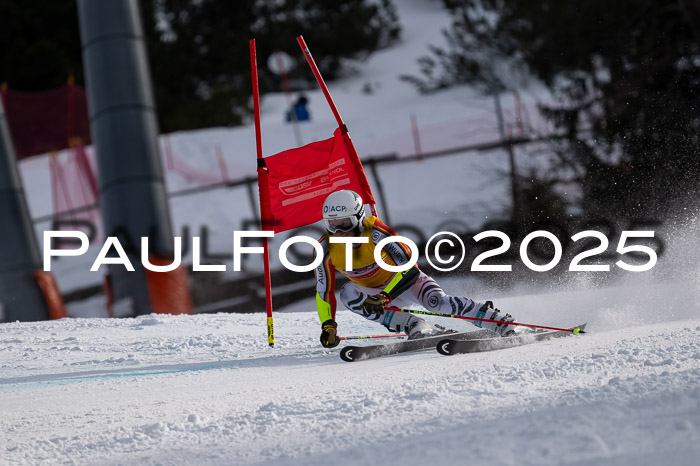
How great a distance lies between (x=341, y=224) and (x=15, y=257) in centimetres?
702

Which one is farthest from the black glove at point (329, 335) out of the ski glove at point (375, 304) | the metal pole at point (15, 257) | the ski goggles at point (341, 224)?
the metal pole at point (15, 257)

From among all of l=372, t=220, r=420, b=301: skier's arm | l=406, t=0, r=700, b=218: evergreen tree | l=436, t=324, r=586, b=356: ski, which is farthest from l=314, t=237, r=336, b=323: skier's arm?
l=406, t=0, r=700, b=218: evergreen tree

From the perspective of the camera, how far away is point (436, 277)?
14203mm

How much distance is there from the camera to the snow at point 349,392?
3240mm

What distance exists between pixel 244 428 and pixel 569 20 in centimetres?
1669

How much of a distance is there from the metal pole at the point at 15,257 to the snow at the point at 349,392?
286cm

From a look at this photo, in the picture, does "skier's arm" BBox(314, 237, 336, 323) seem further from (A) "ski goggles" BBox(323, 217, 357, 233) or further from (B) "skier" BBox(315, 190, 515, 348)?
(A) "ski goggles" BBox(323, 217, 357, 233)

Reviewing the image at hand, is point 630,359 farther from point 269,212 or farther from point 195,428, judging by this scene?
point 269,212

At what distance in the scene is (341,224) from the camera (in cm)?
625

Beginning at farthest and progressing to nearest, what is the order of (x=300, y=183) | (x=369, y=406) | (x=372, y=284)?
(x=300, y=183)
(x=372, y=284)
(x=369, y=406)

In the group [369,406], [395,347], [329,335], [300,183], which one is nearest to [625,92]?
[300,183]

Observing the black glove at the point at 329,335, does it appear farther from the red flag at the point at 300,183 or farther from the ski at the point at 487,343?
the red flag at the point at 300,183

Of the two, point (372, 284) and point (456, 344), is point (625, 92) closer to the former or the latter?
point (372, 284)

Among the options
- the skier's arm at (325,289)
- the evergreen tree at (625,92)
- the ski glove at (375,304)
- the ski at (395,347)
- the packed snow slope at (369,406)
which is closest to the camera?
the packed snow slope at (369,406)
